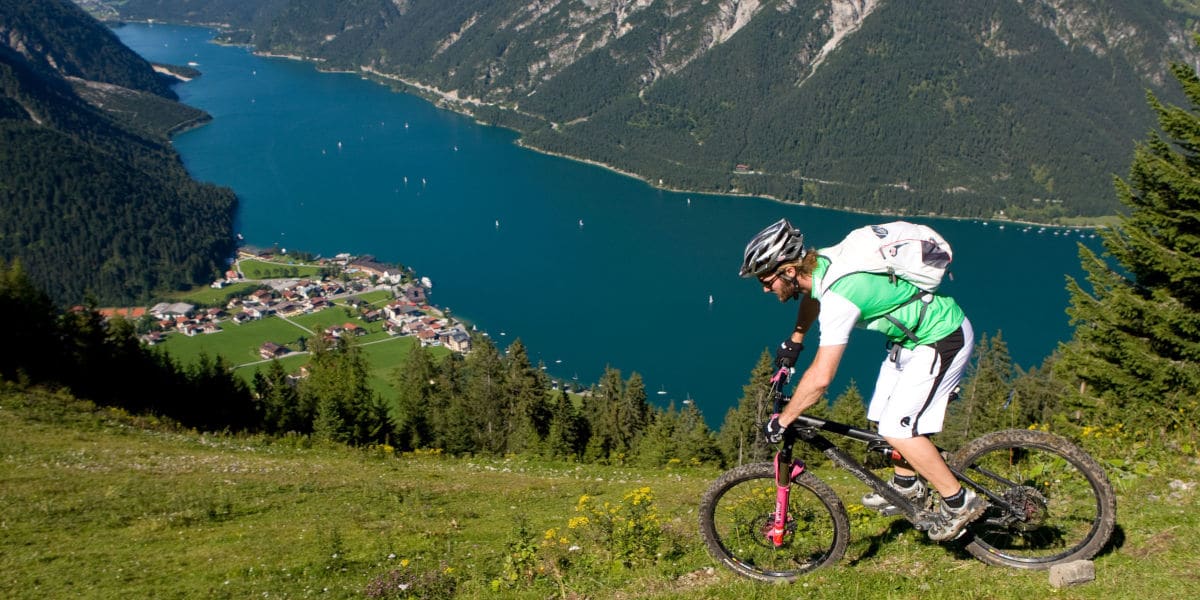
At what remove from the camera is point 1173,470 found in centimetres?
861

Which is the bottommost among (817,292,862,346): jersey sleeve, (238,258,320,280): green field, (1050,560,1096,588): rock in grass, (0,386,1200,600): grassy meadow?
(0,386,1200,600): grassy meadow

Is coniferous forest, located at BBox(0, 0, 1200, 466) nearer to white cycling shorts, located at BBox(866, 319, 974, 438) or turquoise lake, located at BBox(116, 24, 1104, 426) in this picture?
white cycling shorts, located at BBox(866, 319, 974, 438)

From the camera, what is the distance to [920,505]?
6.85m

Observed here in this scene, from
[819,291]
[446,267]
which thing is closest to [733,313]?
[446,267]

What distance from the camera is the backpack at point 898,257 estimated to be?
5.84m

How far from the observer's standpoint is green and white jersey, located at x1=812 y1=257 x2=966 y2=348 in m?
5.80

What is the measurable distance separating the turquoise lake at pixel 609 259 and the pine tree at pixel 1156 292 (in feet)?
219

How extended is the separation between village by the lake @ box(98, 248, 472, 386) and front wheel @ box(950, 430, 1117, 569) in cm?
8712

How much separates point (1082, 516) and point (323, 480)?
12703 millimetres

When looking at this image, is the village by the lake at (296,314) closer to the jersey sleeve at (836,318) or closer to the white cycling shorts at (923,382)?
the white cycling shorts at (923,382)

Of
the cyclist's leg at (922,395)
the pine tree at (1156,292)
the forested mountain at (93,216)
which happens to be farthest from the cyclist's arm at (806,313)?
the forested mountain at (93,216)

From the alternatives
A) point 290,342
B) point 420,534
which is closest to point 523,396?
point 420,534

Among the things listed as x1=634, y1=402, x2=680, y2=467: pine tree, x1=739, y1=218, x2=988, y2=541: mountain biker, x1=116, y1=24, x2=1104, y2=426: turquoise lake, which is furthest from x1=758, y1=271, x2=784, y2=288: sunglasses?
x1=116, y1=24, x2=1104, y2=426: turquoise lake

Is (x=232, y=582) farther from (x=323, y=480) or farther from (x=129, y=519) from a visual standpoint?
(x=323, y=480)
